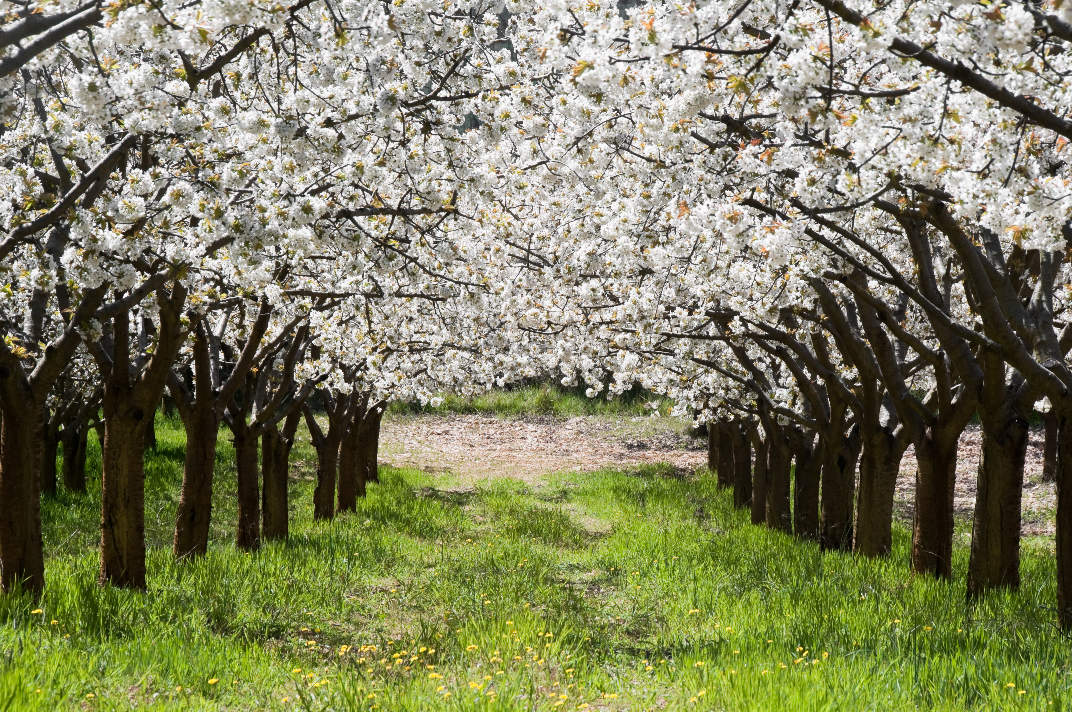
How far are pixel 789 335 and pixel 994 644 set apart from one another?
15.1ft

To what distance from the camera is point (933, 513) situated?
8.70m

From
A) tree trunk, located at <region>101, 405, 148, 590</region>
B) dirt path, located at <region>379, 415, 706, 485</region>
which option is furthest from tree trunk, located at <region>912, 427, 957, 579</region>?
dirt path, located at <region>379, 415, 706, 485</region>

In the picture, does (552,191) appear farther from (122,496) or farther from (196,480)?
(122,496)

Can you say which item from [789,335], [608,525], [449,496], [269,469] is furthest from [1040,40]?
[449,496]

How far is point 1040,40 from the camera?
410 cm

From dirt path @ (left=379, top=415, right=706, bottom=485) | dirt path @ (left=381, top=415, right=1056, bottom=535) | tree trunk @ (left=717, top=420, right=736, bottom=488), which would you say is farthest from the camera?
dirt path @ (left=379, top=415, right=706, bottom=485)

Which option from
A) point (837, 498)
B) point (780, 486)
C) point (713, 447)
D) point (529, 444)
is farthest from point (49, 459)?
point (529, 444)

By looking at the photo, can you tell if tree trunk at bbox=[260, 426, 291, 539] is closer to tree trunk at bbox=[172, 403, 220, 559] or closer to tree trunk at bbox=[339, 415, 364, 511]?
tree trunk at bbox=[172, 403, 220, 559]

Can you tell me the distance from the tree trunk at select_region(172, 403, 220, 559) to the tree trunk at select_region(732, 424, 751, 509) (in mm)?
11086

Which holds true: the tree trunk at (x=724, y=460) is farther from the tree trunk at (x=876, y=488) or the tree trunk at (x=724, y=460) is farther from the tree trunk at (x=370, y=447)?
the tree trunk at (x=876, y=488)

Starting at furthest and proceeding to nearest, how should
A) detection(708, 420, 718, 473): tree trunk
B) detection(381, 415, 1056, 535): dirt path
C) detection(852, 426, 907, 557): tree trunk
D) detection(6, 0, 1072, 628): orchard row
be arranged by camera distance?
detection(381, 415, 1056, 535): dirt path → detection(708, 420, 718, 473): tree trunk → detection(852, 426, 907, 557): tree trunk → detection(6, 0, 1072, 628): orchard row

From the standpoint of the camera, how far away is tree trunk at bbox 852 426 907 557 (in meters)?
9.64

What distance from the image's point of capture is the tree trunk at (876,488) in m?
9.64

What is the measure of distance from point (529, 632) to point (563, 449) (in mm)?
27013
